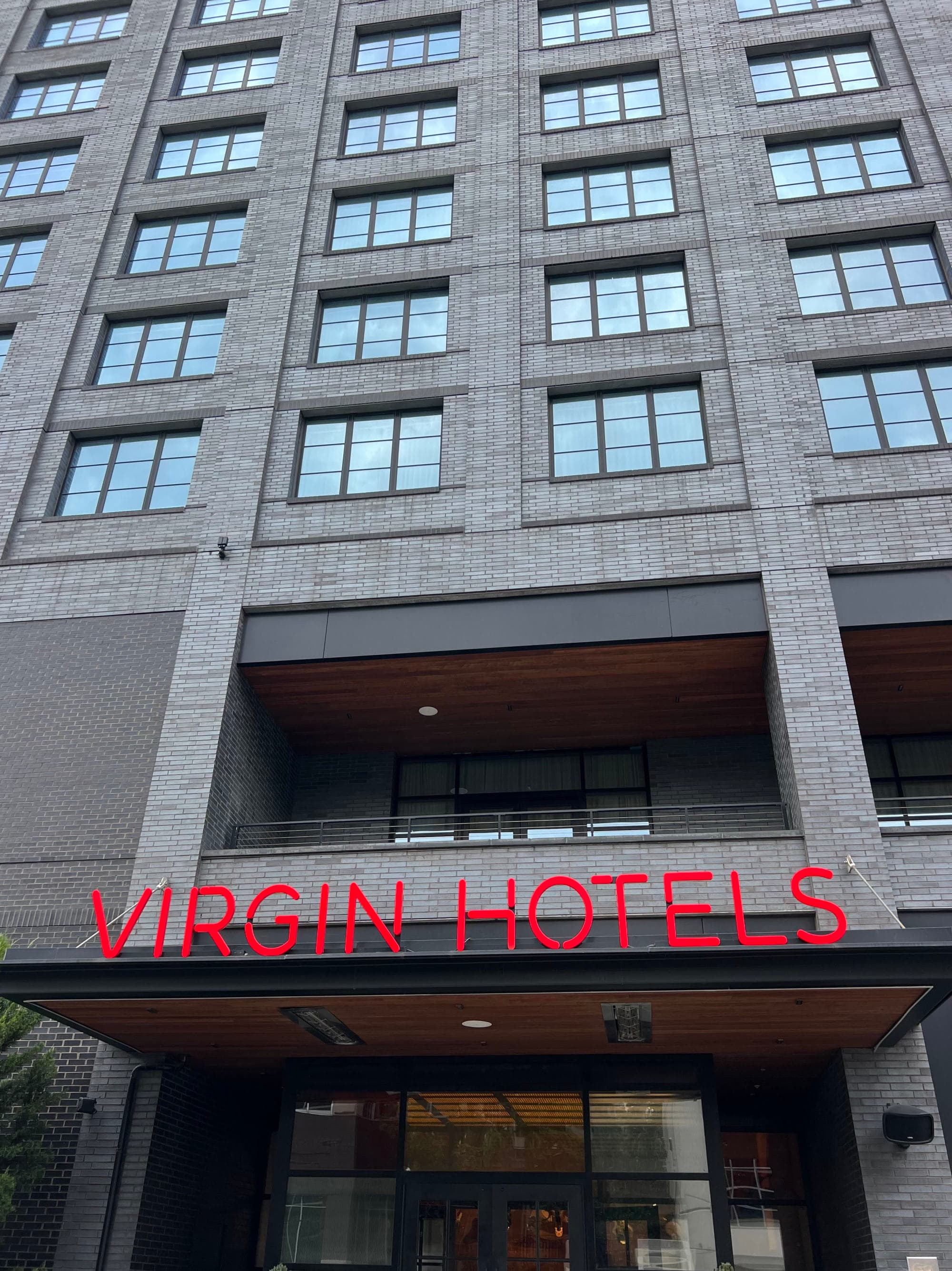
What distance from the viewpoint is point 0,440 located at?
1936 centimetres

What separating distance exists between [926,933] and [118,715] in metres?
11.5

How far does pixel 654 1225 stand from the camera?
12438mm

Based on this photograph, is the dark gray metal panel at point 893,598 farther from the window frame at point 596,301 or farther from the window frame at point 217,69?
the window frame at point 217,69

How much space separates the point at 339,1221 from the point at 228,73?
24.7 m

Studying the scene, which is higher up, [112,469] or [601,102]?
[601,102]

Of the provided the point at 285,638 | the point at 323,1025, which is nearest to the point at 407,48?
the point at 285,638

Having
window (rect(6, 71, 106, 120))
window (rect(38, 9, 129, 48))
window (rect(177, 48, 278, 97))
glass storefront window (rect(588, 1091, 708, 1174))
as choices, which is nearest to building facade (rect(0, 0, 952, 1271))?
glass storefront window (rect(588, 1091, 708, 1174))

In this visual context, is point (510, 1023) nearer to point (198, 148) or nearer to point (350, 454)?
point (350, 454)

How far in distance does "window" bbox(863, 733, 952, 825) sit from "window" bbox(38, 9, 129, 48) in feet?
83.4

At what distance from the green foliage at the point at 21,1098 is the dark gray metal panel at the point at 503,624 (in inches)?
253

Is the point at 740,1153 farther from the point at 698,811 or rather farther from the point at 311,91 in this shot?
the point at 311,91

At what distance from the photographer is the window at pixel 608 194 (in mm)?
20406


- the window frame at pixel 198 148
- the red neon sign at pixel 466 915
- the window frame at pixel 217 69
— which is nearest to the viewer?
the red neon sign at pixel 466 915

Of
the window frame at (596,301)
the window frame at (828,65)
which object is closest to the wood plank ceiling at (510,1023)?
the window frame at (596,301)
